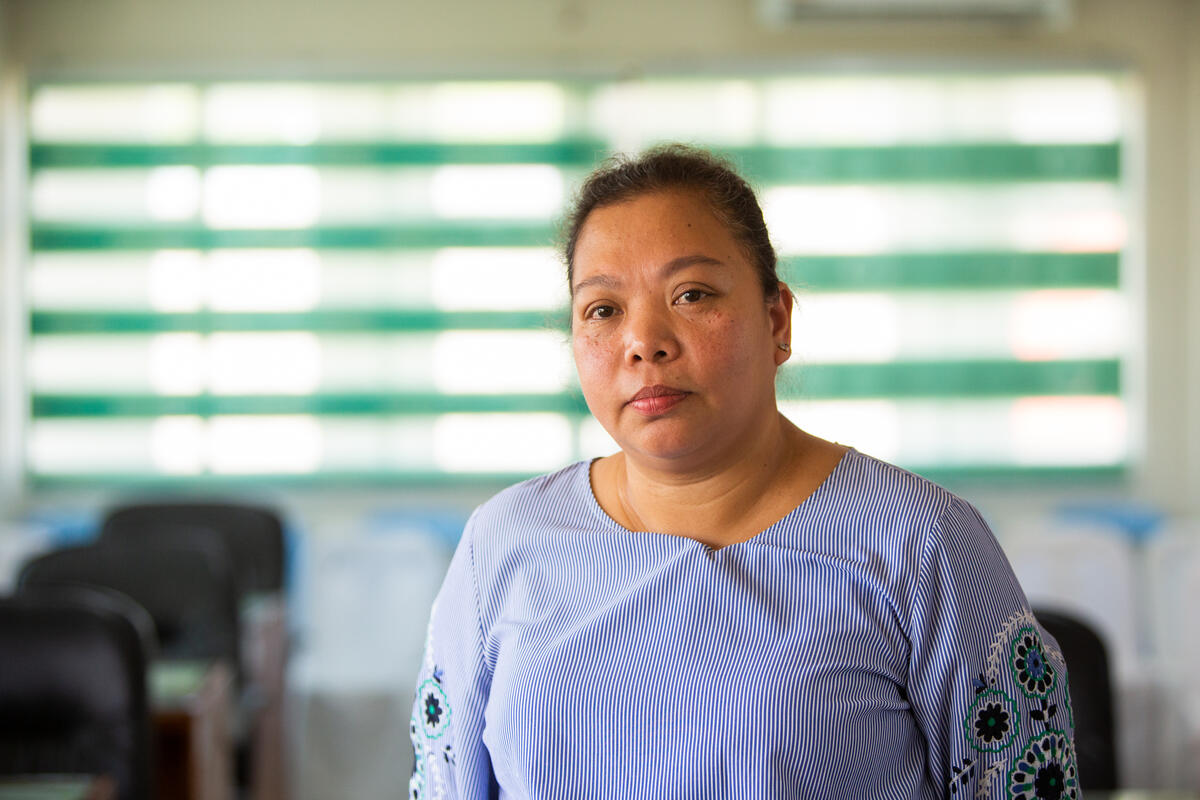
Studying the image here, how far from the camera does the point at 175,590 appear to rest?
325cm

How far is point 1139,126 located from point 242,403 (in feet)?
13.2

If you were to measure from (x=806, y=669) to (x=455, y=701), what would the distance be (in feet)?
1.32

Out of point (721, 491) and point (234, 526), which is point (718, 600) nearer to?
point (721, 491)

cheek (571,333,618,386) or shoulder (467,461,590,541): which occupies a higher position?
cheek (571,333,618,386)

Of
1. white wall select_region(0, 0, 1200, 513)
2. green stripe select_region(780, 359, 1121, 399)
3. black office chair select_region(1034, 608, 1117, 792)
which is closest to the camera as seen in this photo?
black office chair select_region(1034, 608, 1117, 792)

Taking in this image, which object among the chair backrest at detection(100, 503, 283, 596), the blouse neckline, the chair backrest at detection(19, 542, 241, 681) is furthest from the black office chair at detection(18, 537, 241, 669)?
the blouse neckline

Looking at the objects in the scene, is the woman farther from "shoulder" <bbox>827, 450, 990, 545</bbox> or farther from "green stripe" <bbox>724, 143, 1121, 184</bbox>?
"green stripe" <bbox>724, 143, 1121, 184</bbox>

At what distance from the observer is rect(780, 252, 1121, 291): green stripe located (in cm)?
507

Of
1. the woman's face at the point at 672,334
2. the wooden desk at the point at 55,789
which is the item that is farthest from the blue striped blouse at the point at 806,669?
the wooden desk at the point at 55,789

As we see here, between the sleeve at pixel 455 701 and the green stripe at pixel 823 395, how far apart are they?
376 centimetres

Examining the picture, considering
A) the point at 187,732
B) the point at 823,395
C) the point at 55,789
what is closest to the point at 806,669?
the point at 55,789

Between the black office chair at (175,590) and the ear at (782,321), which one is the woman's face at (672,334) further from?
the black office chair at (175,590)

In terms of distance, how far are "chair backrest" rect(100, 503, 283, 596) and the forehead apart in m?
3.42

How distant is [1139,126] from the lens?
500 cm
